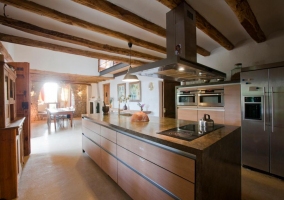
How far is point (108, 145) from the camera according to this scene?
232 cm

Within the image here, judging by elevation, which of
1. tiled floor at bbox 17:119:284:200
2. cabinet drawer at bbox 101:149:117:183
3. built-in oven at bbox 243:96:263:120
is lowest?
tiled floor at bbox 17:119:284:200

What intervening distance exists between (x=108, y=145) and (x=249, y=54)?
350cm

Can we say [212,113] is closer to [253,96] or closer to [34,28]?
[253,96]

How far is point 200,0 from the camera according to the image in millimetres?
1898

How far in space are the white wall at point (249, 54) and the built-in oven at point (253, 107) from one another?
1048mm

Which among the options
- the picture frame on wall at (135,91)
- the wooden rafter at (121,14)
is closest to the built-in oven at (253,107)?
the wooden rafter at (121,14)

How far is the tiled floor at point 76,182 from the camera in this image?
1.99 m

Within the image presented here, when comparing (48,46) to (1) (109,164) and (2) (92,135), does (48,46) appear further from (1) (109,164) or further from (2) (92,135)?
(1) (109,164)


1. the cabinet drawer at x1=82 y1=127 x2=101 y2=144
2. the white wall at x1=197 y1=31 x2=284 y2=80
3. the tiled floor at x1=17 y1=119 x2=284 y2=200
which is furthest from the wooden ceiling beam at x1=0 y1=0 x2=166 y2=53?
the tiled floor at x1=17 y1=119 x2=284 y2=200

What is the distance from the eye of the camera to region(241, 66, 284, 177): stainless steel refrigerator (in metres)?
2.34

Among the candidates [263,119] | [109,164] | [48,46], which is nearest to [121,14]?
[109,164]

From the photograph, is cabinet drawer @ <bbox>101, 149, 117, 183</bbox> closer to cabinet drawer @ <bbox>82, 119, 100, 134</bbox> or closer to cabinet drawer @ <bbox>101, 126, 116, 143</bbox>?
cabinet drawer @ <bbox>101, 126, 116, 143</bbox>

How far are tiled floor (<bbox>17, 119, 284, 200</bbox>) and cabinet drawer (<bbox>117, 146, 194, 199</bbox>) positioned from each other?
0.59m

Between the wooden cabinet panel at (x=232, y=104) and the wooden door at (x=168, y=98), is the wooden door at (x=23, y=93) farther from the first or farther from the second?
the wooden cabinet panel at (x=232, y=104)
